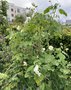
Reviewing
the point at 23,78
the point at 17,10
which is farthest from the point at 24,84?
the point at 17,10

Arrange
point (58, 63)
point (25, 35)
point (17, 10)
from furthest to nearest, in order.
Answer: point (17, 10) < point (25, 35) < point (58, 63)

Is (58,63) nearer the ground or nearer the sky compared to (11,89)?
nearer the sky

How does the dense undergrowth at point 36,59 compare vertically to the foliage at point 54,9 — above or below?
below

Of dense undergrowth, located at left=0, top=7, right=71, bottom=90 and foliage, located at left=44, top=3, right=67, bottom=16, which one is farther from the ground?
foliage, located at left=44, top=3, right=67, bottom=16

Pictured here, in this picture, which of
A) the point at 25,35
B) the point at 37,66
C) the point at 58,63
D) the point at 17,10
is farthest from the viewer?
the point at 17,10

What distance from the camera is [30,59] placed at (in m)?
3.01

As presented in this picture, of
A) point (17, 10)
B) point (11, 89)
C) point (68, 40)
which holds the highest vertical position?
point (11, 89)

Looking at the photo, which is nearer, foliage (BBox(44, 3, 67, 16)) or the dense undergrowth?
the dense undergrowth

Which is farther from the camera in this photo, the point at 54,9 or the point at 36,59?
the point at 54,9

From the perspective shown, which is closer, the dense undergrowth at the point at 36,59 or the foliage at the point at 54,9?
the dense undergrowth at the point at 36,59

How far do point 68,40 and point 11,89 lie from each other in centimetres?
494

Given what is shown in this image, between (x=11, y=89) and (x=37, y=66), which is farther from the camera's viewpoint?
(x=11, y=89)

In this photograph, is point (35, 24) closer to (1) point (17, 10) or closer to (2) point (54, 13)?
(2) point (54, 13)

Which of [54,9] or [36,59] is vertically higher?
[54,9]
